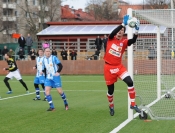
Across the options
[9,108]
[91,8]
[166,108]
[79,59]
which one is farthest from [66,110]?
[91,8]

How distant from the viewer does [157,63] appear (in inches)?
622

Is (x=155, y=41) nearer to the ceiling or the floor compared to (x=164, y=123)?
nearer to the ceiling

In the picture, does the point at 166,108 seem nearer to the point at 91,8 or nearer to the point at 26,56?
the point at 26,56

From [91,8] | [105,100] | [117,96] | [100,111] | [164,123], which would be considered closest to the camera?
[164,123]

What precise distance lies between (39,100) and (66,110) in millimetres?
3781

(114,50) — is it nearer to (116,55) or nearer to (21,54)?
(116,55)

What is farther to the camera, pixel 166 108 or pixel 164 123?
pixel 166 108

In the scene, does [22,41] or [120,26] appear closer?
[120,26]

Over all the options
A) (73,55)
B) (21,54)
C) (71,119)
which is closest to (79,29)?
(21,54)

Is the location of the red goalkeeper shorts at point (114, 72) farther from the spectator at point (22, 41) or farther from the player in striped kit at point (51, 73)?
the spectator at point (22, 41)

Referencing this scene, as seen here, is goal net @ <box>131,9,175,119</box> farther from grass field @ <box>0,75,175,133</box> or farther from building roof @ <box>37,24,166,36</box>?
building roof @ <box>37,24,166,36</box>

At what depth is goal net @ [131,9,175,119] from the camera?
39.9 ft

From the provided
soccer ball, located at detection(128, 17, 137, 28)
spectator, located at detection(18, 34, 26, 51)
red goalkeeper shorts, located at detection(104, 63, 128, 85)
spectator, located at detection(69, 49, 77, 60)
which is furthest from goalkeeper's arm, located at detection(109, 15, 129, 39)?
spectator, located at detection(18, 34, 26, 51)

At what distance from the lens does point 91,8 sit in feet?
320
